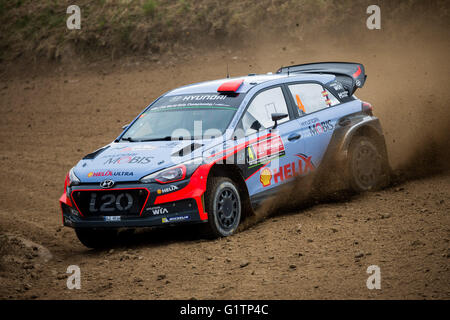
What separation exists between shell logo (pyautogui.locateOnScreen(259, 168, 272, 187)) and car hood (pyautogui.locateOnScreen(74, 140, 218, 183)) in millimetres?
758

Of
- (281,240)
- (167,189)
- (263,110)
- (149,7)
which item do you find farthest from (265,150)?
(149,7)

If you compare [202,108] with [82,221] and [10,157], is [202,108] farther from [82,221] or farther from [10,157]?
[10,157]

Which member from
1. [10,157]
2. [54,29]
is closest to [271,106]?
[10,157]

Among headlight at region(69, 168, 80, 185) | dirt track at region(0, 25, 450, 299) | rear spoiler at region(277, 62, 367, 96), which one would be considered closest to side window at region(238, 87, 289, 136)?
rear spoiler at region(277, 62, 367, 96)

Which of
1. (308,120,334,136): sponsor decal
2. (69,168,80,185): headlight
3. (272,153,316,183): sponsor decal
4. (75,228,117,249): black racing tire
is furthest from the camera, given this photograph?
(308,120,334,136): sponsor decal

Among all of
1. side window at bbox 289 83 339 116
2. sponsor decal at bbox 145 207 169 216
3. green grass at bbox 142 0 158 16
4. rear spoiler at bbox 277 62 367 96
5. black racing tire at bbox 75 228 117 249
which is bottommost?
black racing tire at bbox 75 228 117 249

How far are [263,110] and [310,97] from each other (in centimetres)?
96

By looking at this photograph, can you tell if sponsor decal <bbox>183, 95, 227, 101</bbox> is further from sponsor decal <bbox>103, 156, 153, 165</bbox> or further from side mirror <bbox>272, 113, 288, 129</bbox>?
sponsor decal <bbox>103, 156, 153, 165</bbox>

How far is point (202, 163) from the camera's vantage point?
6.89m

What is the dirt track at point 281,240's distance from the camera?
216 inches

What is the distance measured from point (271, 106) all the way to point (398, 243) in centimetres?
256

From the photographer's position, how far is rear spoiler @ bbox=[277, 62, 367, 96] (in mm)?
9109

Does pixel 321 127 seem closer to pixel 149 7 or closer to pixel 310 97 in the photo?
pixel 310 97
